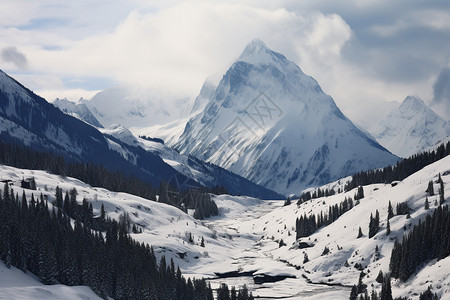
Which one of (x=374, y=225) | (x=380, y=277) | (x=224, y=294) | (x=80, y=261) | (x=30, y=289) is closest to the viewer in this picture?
(x=30, y=289)

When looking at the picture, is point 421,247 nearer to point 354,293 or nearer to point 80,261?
point 354,293

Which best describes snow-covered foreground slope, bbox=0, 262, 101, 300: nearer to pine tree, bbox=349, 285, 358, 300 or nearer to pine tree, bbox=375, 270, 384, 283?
pine tree, bbox=349, 285, 358, 300

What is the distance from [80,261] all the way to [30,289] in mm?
27784

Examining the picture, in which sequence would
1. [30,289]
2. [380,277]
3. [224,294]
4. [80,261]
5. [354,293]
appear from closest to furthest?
[30,289]
[80,261]
[224,294]
[354,293]
[380,277]

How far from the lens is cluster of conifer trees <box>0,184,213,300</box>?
142500 millimetres

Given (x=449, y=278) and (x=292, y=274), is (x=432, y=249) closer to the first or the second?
(x=449, y=278)

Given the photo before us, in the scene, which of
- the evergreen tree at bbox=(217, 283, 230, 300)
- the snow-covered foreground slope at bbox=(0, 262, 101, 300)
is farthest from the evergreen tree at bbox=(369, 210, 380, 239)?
the snow-covered foreground slope at bbox=(0, 262, 101, 300)

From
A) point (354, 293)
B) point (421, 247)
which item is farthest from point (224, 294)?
point (421, 247)

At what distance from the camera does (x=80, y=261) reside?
148m

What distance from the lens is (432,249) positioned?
161 metres

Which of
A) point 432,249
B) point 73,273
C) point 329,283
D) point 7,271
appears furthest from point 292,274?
point 7,271

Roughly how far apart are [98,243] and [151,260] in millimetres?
15676

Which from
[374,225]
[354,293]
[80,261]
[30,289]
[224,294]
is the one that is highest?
[374,225]

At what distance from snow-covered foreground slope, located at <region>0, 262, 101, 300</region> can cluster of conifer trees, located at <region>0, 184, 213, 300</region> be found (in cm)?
391
